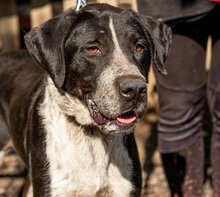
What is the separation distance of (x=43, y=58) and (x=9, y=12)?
9.73ft

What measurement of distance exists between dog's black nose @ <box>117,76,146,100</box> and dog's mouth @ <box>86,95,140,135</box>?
0.13 m

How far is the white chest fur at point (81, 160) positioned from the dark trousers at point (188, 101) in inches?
29.1

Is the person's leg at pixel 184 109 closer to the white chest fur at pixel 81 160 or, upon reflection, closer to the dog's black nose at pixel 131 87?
the white chest fur at pixel 81 160

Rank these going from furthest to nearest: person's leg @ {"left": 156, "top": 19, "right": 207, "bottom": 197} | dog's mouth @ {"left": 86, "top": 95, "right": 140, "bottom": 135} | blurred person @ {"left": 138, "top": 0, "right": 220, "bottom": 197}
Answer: person's leg @ {"left": 156, "top": 19, "right": 207, "bottom": 197}, blurred person @ {"left": 138, "top": 0, "right": 220, "bottom": 197}, dog's mouth @ {"left": 86, "top": 95, "right": 140, "bottom": 135}

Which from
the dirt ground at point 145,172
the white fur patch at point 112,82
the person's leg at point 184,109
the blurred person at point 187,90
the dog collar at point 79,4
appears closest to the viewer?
the white fur patch at point 112,82

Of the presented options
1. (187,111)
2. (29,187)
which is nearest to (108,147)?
(187,111)

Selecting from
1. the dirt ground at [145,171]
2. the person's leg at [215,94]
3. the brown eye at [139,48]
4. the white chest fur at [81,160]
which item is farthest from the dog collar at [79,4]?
the dirt ground at [145,171]

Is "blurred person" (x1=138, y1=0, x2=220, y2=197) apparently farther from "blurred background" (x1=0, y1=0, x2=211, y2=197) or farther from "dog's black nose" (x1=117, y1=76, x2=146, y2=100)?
"dog's black nose" (x1=117, y1=76, x2=146, y2=100)

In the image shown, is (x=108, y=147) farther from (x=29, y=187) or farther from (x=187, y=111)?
(x=29, y=187)

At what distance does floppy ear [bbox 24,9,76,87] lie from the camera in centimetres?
352

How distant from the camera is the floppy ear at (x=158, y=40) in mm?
3793

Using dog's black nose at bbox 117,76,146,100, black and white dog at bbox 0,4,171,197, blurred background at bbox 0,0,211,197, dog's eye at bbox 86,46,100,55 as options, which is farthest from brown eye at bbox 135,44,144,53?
blurred background at bbox 0,0,211,197

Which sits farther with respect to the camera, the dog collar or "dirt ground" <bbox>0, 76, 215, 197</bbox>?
"dirt ground" <bbox>0, 76, 215, 197</bbox>

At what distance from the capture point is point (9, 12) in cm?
638
